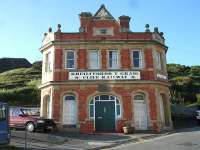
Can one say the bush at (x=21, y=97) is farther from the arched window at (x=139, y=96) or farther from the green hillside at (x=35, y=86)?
the arched window at (x=139, y=96)

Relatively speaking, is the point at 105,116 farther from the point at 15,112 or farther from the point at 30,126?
the point at 15,112

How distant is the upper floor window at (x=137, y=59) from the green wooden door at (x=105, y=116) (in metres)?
3.85

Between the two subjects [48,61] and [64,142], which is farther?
[48,61]

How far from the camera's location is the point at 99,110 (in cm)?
3014

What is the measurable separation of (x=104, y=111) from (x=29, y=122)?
6.39 m

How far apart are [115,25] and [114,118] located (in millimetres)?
8146

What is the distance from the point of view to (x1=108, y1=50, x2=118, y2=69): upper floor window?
3105 cm

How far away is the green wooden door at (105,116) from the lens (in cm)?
2977

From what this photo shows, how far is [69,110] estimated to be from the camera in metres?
30.1

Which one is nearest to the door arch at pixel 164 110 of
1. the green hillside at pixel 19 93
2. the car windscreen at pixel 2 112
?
the car windscreen at pixel 2 112

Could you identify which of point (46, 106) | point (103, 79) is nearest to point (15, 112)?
point (46, 106)

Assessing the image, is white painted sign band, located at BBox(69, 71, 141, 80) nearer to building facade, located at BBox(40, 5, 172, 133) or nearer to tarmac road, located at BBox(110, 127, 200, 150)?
building facade, located at BBox(40, 5, 172, 133)

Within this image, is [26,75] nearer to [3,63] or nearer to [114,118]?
[3,63]

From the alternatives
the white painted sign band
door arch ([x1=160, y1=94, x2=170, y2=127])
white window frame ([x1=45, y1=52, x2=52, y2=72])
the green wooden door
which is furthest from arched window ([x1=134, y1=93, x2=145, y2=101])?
white window frame ([x1=45, y1=52, x2=52, y2=72])
